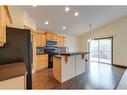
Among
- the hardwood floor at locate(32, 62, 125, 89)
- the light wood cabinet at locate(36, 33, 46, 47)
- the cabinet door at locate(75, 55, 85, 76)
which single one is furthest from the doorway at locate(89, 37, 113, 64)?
the light wood cabinet at locate(36, 33, 46, 47)

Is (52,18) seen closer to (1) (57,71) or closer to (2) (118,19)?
(1) (57,71)

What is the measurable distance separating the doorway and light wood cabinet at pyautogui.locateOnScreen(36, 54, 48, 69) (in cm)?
433

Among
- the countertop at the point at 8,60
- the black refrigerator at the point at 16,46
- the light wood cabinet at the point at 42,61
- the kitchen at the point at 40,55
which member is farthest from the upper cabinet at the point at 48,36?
the countertop at the point at 8,60

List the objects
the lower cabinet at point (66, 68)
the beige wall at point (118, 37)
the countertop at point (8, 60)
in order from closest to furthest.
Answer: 1. the countertop at point (8, 60)
2. the lower cabinet at point (66, 68)
3. the beige wall at point (118, 37)

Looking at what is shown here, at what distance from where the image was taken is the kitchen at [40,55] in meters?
2.42

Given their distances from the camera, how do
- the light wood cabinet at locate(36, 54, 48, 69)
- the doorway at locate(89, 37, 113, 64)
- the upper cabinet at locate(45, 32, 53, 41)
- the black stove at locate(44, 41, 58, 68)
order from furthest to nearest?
the doorway at locate(89, 37, 113, 64), the upper cabinet at locate(45, 32, 53, 41), the black stove at locate(44, 41, 58, 68), the light wood cabinet at locate(36, 54, 48, 69)

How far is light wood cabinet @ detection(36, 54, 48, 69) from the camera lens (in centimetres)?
721

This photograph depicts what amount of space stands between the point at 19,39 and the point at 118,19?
6.92m

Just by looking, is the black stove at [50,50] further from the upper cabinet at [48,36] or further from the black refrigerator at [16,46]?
the black refrigerator at [16,46]

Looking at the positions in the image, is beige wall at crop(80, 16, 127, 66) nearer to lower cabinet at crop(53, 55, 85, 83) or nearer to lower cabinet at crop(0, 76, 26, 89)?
lower cabinet at crop(53, 55, 85, 83)

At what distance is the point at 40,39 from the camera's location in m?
7.82

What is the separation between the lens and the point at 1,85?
1821 mm

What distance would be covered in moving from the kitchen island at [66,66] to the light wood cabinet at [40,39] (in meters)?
2.47
